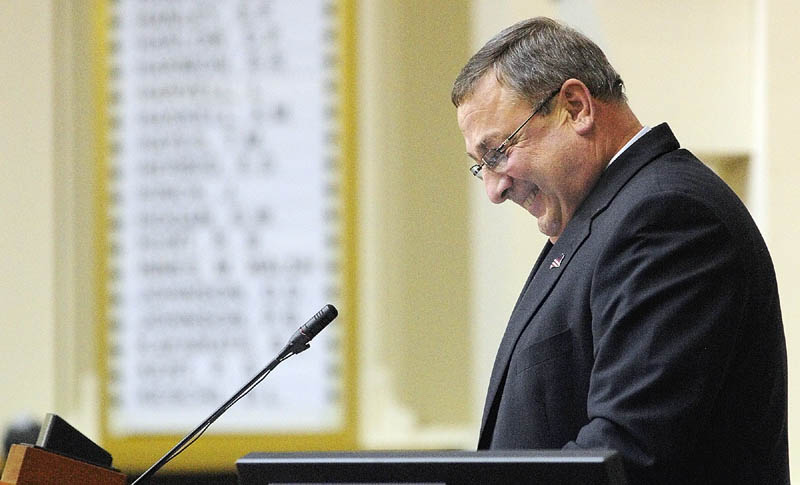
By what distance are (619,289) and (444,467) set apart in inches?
20.2

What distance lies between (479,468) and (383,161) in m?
3.87

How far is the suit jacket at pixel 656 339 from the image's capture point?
1.75 meters

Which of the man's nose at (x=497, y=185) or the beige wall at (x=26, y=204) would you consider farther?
the beige wall at (x=26, y=204)

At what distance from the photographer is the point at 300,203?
205 inches

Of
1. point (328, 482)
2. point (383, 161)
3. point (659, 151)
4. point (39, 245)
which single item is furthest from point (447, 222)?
point (328, 482)

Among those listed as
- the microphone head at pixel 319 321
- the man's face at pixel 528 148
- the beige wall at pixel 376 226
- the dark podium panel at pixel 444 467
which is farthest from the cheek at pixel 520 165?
the beige wall at pixel 376 226

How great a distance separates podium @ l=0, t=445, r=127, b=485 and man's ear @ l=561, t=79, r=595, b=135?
95 centimetres

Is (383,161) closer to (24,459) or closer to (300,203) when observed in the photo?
(300,203)

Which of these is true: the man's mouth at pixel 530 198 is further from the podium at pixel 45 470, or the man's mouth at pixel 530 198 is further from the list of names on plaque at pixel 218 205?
the list of names on plaque at pixel 218 205

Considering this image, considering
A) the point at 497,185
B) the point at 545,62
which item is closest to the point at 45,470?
the point at 497,185

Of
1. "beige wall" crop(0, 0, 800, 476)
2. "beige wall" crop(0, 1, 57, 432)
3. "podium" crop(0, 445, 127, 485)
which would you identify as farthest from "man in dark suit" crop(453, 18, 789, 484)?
"beige wall" crop(0, 1, 57, 432)

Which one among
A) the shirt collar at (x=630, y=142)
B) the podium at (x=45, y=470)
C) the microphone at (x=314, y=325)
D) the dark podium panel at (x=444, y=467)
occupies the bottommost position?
the podium at (x=45, y=470)

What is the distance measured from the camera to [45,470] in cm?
189

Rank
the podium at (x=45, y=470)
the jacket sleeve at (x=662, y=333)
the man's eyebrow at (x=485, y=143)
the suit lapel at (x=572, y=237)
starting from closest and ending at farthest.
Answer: the jacket sleeve at (x=662, y=333), the podium at (x=45, y=470), the suit lapel at (x=572, y=237), the man's eyebrow at (x=485, y=143)
